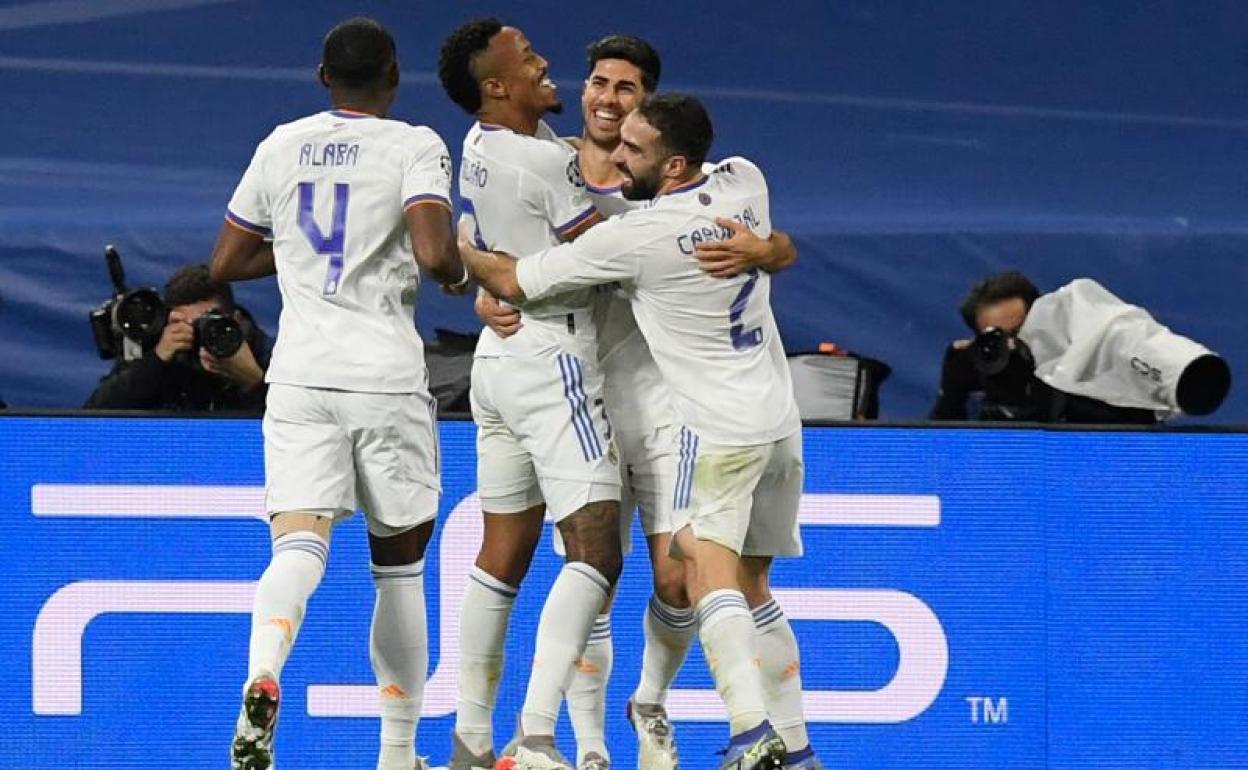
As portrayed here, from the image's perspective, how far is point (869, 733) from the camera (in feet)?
22.7

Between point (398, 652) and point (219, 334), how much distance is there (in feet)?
4.39

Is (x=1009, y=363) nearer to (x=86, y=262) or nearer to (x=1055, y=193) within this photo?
(x=1055, y=193)

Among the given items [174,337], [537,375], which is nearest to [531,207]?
[537,375]

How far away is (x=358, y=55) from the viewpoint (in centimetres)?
582

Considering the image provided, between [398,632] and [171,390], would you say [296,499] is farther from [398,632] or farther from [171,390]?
[171,390]

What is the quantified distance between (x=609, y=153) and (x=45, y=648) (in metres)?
2.05

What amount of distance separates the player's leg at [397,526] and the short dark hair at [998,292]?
2.28m

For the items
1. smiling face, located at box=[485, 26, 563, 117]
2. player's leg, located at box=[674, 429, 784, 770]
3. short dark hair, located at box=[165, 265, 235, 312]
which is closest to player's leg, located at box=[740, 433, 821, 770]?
player's leg, located at box=[674, 429, 784, 770]

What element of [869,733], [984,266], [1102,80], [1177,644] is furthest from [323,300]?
[1102,80]

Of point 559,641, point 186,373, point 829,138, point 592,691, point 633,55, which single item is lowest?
point 592,691

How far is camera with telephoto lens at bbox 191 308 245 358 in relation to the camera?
22.6ft

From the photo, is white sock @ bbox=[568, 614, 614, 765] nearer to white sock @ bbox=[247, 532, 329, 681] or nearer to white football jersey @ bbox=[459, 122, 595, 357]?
white football jersey @ bbox=[459, 122, 595, 357]

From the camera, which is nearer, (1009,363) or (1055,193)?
(1009,363)

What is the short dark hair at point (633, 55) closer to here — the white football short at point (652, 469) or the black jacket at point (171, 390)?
the white football short at point (652, 469)
